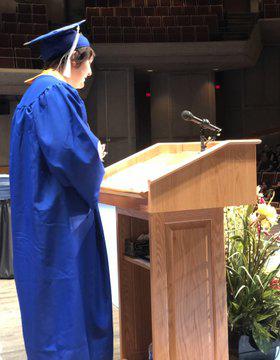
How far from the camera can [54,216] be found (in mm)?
2158

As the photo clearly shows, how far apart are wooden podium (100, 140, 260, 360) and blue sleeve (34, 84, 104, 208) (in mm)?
211

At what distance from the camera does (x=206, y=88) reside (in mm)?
15797

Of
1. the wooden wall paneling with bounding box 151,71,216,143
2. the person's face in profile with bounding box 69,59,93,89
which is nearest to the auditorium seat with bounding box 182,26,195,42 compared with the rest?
the wooden wall paneling with bounding box 151,71,216,143

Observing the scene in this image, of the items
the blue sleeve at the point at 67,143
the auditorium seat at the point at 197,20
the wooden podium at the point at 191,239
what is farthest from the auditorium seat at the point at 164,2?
the blue sleeve at the point at 67,143

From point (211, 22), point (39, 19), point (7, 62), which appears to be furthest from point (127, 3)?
point (7, 62)

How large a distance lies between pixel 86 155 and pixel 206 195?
19.9 inches

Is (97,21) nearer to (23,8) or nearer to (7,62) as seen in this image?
(23,8)

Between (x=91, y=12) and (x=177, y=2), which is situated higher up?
(x=177, y=2)

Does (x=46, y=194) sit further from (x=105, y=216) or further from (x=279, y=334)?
(x=105, y=216)

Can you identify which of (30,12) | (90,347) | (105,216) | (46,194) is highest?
(30,12)

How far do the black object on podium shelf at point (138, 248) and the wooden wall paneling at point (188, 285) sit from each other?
0.27 m

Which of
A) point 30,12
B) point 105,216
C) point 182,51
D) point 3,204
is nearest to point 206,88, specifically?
point 182,51

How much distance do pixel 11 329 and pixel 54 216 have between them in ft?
6.72

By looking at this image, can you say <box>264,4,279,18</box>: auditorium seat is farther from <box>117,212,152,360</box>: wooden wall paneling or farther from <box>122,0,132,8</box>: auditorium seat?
<box>117,212,152,360</box>: wooden wall paneling
